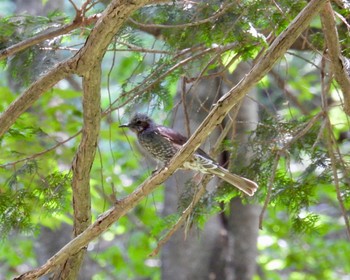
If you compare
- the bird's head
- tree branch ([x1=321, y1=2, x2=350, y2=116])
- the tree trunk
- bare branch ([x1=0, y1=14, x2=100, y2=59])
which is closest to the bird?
the bird's head

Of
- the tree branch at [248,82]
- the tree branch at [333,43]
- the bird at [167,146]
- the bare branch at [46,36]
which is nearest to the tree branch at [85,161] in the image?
the tree branch at [248,82]

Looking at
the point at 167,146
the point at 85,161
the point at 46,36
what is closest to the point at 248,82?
the point at 85,161

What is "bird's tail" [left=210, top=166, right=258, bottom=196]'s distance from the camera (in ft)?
14.1

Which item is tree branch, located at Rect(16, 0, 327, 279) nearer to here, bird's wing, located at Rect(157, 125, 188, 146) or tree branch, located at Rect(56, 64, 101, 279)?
tree branch, located at Rect(56, 64, 101, 279)

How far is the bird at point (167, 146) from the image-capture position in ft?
14.5

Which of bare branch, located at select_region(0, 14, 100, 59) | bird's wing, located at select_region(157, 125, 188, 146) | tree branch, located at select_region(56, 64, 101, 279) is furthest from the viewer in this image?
bird's wing, located at select_region(157, 125, 188, 146)

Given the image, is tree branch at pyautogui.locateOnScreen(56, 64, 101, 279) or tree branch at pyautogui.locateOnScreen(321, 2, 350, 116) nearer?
tree branch at pyautogui.locateOnScreen(56, 64, 101, 279)

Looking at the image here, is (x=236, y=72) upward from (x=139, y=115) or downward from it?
upward

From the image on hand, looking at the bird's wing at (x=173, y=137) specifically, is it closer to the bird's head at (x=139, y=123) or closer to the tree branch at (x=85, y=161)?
the bird's head at (x=139, y=123)

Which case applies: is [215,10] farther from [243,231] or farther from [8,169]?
[243,231]

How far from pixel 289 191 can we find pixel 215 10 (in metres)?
1.15

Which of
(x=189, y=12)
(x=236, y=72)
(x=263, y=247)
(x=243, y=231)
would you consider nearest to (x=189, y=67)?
(x=189, y=12)

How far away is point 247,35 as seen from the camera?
3.94 metres

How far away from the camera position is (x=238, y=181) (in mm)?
4371
